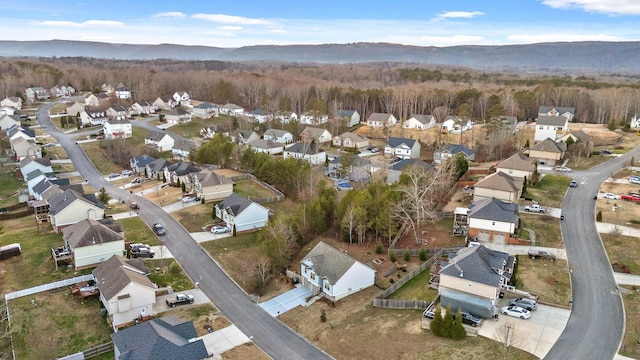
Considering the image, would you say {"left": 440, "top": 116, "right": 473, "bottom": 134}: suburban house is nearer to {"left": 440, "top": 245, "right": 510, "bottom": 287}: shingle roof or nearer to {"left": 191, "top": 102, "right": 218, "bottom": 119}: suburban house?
{"left": 191, "top": 102, "right": 218, "bottom": 119}: suburban house

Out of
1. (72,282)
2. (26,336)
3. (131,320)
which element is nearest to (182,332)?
(131,320)

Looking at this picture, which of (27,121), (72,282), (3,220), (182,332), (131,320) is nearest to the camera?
(182,332)

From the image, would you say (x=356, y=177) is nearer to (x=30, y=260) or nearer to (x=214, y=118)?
(x=30, y=260)

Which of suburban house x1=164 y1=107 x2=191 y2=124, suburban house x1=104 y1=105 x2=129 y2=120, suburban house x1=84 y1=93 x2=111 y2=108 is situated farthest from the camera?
suburban house x1=84 y1=93 x2=111 y2=108

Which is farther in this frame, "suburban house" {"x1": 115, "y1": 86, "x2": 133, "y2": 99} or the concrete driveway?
"suburban house" {"x1": 115, "y1": 86, "x2": 133, "y2": 99}

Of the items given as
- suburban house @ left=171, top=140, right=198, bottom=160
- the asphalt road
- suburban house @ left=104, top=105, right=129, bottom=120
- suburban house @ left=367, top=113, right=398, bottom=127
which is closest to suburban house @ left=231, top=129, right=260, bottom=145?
suburban house @ left=171, top=140, right=198, bottom=160

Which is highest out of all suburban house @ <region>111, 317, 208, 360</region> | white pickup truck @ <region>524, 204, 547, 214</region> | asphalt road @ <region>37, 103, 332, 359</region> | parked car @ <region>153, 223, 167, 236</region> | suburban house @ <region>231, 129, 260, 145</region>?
suburban house @ <region>231, 129, 260, 145</region>

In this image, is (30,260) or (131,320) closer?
(131,320)

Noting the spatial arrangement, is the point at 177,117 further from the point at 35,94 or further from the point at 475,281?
the point at 475,281
